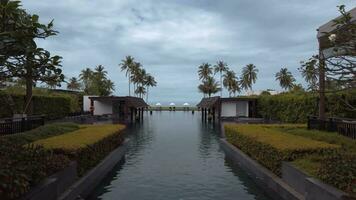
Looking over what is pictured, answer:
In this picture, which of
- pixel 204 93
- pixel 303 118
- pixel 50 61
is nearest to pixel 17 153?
pixel 50 61

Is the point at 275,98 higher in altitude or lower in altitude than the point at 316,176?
higher

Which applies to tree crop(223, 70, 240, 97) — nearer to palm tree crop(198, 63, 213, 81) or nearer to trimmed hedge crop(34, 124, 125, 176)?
palm tree crop(198, 63, 213, 81)

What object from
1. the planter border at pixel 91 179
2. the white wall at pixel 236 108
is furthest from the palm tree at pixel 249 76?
the planter border at pixel 91 179

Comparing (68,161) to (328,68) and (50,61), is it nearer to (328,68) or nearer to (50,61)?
(50,61)

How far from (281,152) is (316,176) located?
2.63m

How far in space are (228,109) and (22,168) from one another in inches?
2077

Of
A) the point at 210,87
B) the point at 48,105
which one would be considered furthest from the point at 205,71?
the point at 48,105

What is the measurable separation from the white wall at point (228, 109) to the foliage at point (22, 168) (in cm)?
4918

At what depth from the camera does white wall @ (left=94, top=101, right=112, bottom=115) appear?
2342 inches

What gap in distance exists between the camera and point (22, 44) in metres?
5.46

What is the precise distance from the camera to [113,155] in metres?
16.9

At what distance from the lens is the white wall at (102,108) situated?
59.5 meters

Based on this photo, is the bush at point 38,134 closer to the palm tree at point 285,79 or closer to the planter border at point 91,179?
the planter border at point 91,179

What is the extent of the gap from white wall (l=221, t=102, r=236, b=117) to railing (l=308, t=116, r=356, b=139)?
1402 inches
